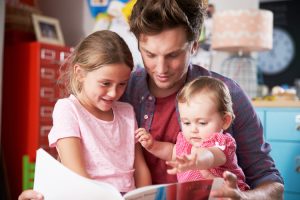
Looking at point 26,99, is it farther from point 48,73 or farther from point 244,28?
point 244,28

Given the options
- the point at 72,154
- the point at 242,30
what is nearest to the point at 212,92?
the point at 72,154

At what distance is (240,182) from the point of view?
1.18m

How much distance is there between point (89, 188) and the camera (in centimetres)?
91

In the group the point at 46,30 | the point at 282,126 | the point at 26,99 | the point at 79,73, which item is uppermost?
the point at 46,30

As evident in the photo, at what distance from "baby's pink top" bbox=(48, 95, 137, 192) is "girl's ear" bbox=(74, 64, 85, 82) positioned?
2.3 inches

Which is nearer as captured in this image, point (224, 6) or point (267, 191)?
point (267, 191)

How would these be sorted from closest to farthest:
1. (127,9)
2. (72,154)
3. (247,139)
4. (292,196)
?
(72,154)
(247,139)
(292,196)
(127,9)

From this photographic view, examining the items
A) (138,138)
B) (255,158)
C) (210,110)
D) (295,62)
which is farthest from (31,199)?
(295,62)

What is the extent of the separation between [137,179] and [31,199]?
34 cm

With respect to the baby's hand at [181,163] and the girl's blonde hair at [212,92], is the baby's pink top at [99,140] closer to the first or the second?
the girl's blonde hair at [212,92]

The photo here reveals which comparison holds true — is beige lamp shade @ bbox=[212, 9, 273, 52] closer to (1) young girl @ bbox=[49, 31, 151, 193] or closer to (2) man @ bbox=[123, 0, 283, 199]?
(2) man @ bbox=[123, 0, 283, 199]

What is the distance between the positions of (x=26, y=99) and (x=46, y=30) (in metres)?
0.61

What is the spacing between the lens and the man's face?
1215mm

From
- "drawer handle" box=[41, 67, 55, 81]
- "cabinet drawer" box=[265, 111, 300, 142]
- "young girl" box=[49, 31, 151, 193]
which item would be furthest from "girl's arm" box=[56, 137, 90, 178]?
"drawer handle" box=[41, 67, 55, 81]
